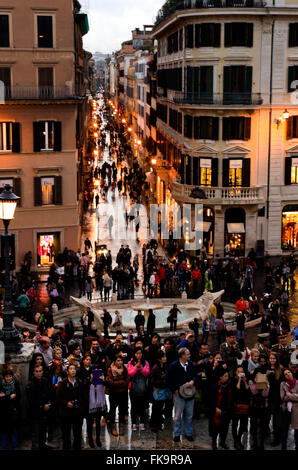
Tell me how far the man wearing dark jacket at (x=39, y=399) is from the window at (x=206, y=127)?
103 feet

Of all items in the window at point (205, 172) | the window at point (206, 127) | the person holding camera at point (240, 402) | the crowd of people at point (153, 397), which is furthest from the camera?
the window at point (205, 172)

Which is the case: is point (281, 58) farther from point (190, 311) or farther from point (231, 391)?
point (231, 391)

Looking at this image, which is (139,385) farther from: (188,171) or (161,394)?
(188,171)

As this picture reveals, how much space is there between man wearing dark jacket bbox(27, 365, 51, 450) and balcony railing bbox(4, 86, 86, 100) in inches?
1082

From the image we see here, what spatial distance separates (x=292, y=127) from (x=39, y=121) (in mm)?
15163

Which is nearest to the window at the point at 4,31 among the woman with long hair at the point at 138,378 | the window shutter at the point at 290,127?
the window shutter at the point at 290,127

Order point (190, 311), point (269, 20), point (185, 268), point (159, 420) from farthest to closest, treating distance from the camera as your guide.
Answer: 1. point (269, 20)
2. point (185, 268)
3. point (190, 311)
4. point (159, 420)

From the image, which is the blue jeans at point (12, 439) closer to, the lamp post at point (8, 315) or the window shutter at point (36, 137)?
the lamp post at point (8, 315)

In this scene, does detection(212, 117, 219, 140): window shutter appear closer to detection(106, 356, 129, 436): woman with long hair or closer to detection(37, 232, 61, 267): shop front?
detection(37, 232, 61, 267): shop front

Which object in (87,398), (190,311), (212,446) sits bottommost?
(190,311)

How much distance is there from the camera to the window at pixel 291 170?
43.2 m

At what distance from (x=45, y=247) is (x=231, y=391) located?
1107 inches

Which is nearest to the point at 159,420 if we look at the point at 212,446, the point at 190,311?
the point at 212,446

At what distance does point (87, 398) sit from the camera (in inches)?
532
